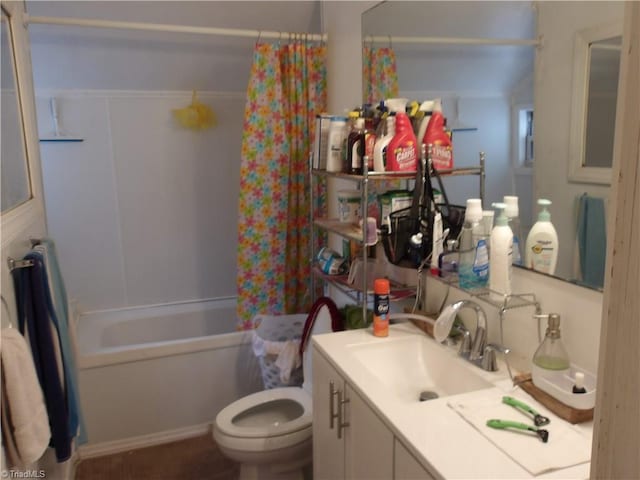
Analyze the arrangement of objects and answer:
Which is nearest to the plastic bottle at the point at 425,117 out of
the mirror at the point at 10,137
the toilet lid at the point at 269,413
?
the toilet lid at the point at 269,413

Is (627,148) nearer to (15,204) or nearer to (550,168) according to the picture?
(550,168)

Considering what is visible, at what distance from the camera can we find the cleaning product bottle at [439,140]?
1.72 m

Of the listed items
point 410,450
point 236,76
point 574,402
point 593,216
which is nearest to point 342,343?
point 410,450

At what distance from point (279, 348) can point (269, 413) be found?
32 centimetres

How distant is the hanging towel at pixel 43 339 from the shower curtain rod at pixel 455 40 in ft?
4.81

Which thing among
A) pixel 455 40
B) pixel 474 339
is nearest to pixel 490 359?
pixel 474 339

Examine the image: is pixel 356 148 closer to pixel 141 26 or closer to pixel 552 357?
pixel 552 357

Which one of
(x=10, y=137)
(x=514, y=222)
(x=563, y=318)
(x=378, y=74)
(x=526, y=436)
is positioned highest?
(x=378, y=74)

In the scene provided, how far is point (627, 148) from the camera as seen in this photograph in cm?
44

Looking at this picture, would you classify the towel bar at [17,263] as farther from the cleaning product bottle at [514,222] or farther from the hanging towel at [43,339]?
the cleaning product bottle at [514,222]

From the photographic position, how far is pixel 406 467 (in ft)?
Answer: 3.67

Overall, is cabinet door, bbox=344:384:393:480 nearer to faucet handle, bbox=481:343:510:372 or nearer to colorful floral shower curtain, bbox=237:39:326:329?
faucet handle, bbox=481:343:510:372

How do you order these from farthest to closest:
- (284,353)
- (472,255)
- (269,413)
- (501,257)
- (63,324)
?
(284,353) → (269,413) → (63,324) → (472,255) → (501,257)
